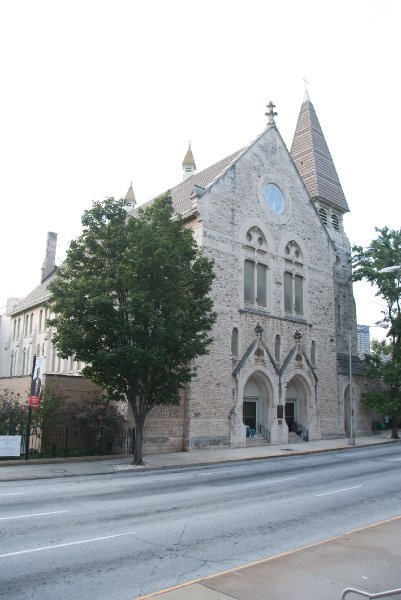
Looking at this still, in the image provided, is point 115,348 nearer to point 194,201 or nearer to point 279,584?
point 194,201

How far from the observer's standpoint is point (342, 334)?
129 ft

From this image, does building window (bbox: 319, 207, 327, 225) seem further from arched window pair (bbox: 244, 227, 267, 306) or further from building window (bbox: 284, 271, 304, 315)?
arched window pair (bbox: 244, 227, 267, 306)

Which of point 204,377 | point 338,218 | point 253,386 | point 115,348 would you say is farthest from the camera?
point 338,218

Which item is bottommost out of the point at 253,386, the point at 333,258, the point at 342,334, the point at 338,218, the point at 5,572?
the point at 5,572

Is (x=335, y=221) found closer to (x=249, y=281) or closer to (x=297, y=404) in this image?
(x=249, y=281)

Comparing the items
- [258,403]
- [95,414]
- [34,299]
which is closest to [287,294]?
[258,403]

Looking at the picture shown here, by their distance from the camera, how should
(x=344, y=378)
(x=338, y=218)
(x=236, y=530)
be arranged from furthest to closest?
(x=338, y=218), (x=344, y=378), (x=236, y=530)

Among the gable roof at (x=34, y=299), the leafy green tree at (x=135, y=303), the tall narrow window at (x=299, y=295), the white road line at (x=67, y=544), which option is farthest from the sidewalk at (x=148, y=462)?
the gable roof at (x=34, y=299)

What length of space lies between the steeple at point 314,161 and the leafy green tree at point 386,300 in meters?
6.62

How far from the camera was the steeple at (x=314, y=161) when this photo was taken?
42.2 meters

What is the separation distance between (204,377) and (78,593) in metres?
20.5

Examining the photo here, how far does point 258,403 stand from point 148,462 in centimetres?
1118

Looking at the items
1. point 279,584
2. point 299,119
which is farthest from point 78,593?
point 299,119

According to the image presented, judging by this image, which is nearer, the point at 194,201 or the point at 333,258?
the point at 194,201
